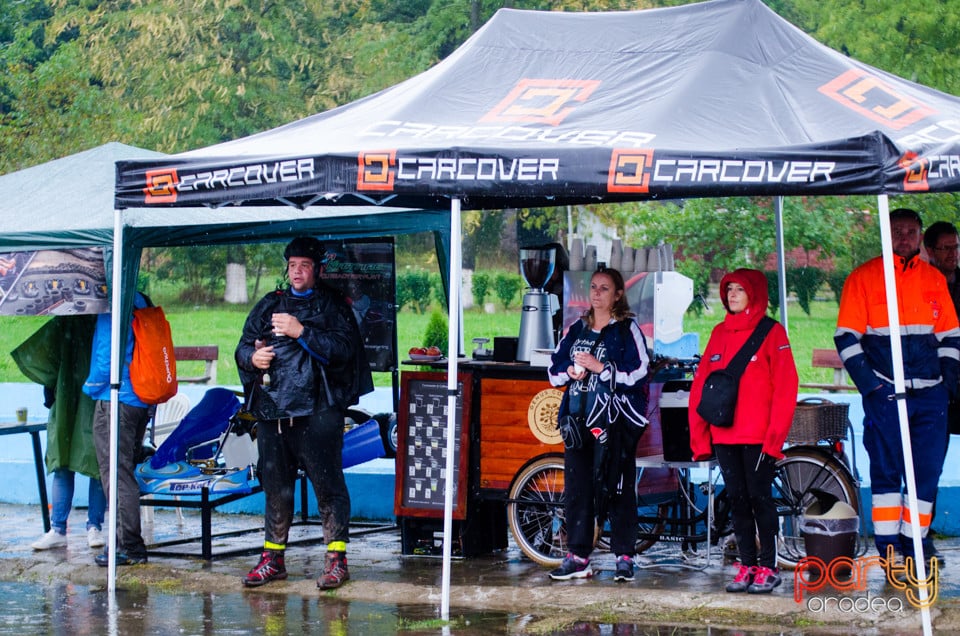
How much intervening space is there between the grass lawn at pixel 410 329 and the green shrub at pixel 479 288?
10.8 inches

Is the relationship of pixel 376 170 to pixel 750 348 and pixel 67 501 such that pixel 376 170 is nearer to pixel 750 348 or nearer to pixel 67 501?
pixel 750 348

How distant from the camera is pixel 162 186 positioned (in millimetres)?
7539

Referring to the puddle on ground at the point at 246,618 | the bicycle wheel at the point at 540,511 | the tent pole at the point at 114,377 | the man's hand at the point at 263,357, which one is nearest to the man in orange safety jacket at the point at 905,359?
the puddle on ground at the point at 246,618

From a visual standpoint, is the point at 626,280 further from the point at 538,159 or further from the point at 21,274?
the point at 21,274

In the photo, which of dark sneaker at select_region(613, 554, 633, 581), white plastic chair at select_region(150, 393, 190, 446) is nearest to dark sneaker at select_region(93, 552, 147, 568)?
white plastic chair at select_region(150, 393, 190, 446)

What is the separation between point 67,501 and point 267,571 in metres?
2.15

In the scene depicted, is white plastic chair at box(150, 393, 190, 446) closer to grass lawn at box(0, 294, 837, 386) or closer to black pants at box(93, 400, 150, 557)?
black pants at box(93, 400, 150, 557)

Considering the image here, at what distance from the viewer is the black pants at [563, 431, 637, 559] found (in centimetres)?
758

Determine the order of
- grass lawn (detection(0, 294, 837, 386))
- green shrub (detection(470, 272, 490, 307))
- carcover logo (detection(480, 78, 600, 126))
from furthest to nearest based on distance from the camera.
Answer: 1. green shrub (detection(470, 272, 490, 307))
2. grass lawn (detection(0, 294, 837, 386))
3. carcover logo (detection(480, 78, 600, 126))

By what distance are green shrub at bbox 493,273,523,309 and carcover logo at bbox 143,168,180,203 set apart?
2019 cm

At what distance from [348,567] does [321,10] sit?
62.4 feet

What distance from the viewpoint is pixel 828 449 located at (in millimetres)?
7898

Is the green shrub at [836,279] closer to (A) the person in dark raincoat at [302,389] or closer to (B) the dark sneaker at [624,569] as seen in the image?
(B) the dark sneaker at [624,569]

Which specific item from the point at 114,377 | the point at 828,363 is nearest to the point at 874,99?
the point at 114,377
